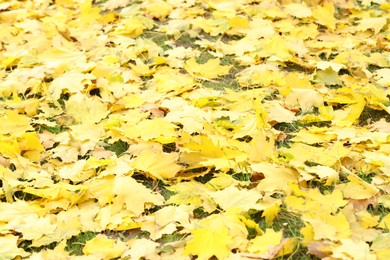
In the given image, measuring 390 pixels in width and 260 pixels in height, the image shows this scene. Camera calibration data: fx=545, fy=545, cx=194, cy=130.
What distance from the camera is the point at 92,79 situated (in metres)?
3.21

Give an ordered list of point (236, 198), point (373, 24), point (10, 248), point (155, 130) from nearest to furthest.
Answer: point (10, 248)
point (236, 198)
point (155, 130)
point (373, 24)

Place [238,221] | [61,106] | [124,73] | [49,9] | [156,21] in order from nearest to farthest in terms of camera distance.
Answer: [238,221] → [61,106] → [124,73] → [156,21] → [49,9]

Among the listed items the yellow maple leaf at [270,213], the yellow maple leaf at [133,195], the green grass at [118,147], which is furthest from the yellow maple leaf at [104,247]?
the green grass at [118,147]

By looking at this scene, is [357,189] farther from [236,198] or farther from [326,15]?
[326,15]

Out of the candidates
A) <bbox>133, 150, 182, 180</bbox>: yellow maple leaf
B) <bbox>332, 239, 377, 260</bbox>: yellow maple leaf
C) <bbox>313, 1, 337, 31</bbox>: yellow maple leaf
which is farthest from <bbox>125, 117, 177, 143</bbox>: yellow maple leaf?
<bbox>313, 1, 337, 31</bbox>: yellow maple leaf

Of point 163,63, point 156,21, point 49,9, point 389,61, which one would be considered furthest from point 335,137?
point 49,9

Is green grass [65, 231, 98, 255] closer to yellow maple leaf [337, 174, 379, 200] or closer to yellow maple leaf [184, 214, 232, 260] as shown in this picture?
yellow maple leaf [184, 214, 232, 260]

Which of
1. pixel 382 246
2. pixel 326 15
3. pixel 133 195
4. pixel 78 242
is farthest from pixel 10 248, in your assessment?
pixel 326 15

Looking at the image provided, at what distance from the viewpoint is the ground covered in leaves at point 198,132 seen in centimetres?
205

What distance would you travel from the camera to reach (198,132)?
2646mm

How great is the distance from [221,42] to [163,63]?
1.61 ft

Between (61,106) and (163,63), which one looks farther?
(163,63)

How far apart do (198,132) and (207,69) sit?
2.42 ft

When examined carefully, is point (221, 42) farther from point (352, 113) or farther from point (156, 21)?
point (352, 113)
